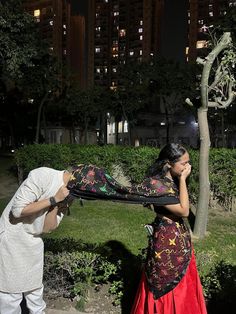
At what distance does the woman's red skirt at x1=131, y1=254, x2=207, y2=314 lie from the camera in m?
3.70

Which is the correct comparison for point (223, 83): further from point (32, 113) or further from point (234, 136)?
point (234, 136)

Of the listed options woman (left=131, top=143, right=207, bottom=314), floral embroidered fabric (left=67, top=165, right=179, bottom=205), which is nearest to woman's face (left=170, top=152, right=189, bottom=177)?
woman (left=131, top=143, right=207, bottom=314)

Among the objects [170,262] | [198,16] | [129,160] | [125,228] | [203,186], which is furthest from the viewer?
[198,16]

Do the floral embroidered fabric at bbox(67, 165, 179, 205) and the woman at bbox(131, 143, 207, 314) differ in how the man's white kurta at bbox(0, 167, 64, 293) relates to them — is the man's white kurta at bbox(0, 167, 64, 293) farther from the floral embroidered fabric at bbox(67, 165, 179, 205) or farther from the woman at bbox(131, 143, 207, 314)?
the woman at bbox(131, 143, 207, 314)

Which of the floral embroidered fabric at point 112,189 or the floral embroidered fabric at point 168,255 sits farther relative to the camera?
the floral embroidered fabric at point 168,255

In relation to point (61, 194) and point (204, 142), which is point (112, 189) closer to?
point (61, 194)

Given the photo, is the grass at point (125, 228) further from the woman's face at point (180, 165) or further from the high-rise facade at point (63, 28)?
the high-rise facade at point (63, 28)

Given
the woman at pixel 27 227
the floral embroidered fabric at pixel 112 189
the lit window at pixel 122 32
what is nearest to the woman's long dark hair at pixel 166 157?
the floral embroidered fabric at pixel 112 189

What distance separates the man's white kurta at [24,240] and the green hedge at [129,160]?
8269 mm

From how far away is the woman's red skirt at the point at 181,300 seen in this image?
12.1 feet

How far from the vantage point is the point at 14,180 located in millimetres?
17812

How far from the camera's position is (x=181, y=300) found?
12.1 ft

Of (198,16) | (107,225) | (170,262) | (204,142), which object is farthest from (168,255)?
(198,16)

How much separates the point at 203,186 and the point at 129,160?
429 centimetres
